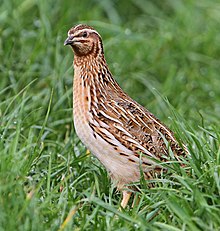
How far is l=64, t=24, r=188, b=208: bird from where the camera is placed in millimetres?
5961

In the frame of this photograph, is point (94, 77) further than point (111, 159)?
Yes

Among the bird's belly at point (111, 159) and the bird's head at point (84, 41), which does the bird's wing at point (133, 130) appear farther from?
the bird's head at point (84, 41)

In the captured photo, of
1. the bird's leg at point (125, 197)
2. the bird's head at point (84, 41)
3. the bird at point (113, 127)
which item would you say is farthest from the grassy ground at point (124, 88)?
the bird's head at point (84, 41)

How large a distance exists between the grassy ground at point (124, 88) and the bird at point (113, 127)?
0.18m

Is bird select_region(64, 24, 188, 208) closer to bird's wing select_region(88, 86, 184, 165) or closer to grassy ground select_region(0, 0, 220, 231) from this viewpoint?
bird's wing select_region(88, 86, 184, 165)

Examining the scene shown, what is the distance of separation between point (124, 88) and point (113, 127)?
265 centimetres

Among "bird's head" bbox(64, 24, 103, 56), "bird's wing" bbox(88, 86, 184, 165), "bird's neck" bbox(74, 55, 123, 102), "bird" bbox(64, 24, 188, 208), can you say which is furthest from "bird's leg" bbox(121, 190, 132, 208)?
"bird's head" bbox(64, 24, 103, 56)

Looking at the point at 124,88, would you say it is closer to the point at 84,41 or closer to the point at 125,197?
the point at 84,41

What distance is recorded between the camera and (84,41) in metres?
6.29

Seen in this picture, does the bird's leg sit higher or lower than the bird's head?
lower

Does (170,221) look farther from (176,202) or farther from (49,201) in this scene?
(49,201)

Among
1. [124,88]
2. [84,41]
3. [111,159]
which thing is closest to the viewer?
[111,159]

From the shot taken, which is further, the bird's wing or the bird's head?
the bird's head

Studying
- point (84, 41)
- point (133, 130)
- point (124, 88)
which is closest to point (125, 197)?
point (133, 130)
